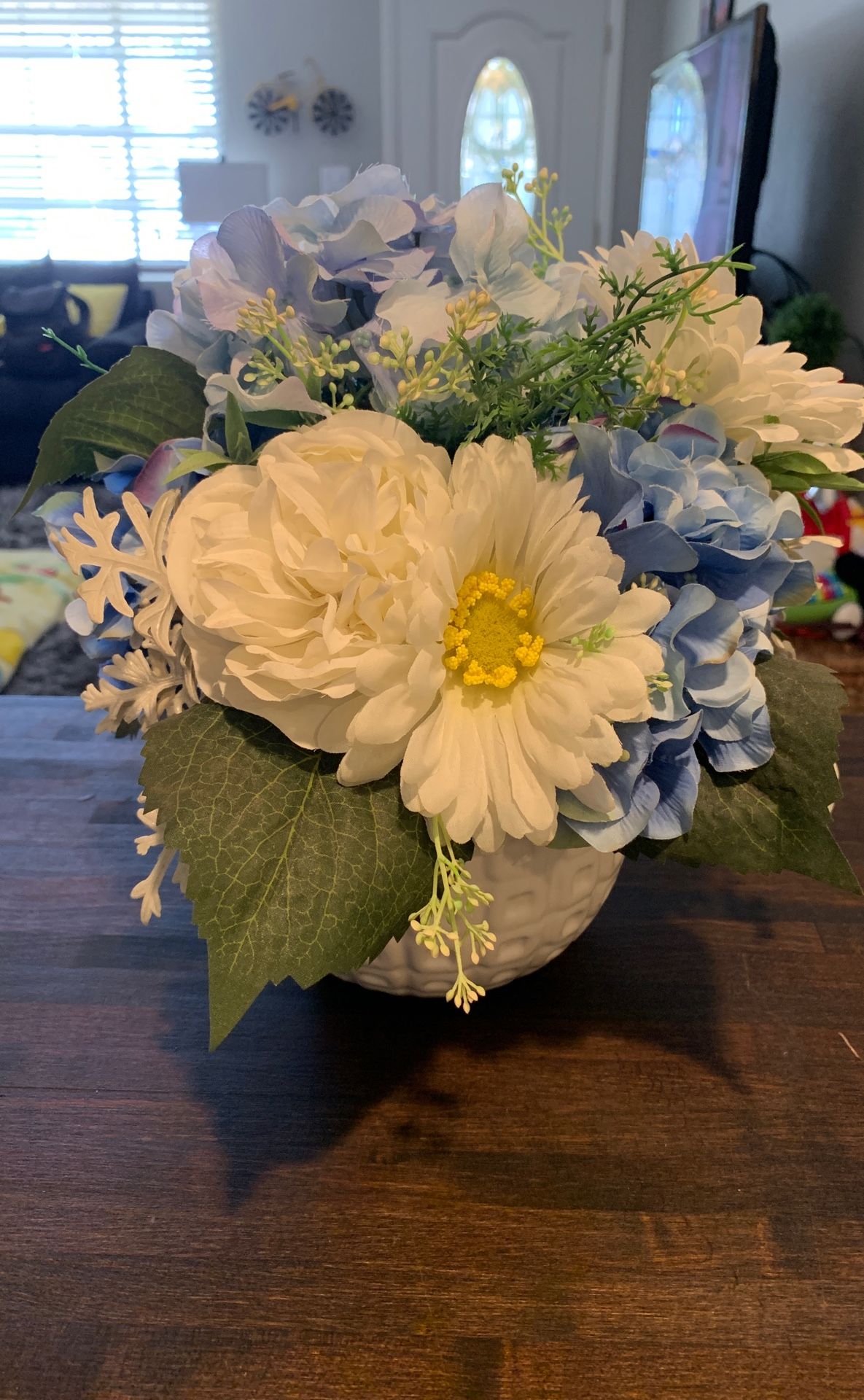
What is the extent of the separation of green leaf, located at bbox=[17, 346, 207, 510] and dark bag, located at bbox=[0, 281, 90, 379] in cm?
370

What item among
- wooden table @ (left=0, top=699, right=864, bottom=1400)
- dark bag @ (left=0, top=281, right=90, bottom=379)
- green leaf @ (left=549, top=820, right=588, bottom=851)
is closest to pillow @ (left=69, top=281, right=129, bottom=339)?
dark bag @ (left=0, top=281, right=90, bottom=379)

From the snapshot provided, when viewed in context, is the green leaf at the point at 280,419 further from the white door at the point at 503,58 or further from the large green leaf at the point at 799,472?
the white door at the point at 503,58

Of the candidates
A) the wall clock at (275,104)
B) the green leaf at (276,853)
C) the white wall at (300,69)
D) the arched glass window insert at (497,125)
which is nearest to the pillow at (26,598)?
the green leaf at (276,853)

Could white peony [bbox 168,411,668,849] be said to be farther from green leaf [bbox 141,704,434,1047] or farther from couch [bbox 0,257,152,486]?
couch [bbox 0,257,152,486]

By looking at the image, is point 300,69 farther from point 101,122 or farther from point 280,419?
point 280,419

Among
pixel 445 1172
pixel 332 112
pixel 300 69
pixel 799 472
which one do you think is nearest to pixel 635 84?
pixel 332 112

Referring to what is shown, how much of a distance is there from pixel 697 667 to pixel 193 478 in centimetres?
24

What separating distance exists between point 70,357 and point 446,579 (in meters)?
3.92

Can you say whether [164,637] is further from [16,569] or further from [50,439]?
[16,569]

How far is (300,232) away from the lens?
45 cm

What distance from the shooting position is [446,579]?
349 millimetres

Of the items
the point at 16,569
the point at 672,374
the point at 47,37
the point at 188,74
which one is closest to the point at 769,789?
the point at 672,374

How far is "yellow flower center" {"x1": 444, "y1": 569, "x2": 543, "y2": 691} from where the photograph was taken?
14.6 inches

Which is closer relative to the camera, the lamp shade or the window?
the lamp shade
